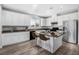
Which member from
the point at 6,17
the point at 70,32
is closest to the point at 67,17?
the point at 70,32

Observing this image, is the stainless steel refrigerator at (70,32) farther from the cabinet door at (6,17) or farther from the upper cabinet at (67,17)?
the cabinet door at (6,17)

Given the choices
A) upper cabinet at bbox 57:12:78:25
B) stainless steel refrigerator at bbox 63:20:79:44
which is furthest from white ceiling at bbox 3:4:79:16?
stainless steel refrigerator at bbox 63:20:79:44

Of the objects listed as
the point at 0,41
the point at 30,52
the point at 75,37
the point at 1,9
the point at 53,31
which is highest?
the point at 1,9

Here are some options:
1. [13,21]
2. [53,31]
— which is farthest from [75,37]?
[13,21]

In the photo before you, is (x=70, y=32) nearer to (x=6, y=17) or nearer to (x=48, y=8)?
(x=48, y=8)

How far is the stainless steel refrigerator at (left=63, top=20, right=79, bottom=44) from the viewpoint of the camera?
1.66 metres

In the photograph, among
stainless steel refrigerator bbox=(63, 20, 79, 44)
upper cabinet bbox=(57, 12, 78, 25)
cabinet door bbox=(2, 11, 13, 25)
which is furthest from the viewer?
cabinet door bbox=(2, 11, 13, 25)

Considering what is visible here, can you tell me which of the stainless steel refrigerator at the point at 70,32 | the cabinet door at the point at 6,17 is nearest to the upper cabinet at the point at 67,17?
the stainless steel refrigerator at the point at 70,32

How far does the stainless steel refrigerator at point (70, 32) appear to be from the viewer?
1658mm

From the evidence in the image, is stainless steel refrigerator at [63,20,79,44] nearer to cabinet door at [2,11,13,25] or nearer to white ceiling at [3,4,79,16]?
white ceiling at [3,4,79,16]

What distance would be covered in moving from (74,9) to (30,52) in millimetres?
1610

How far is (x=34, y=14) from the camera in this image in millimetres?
1648

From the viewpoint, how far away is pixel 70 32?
180 cm
